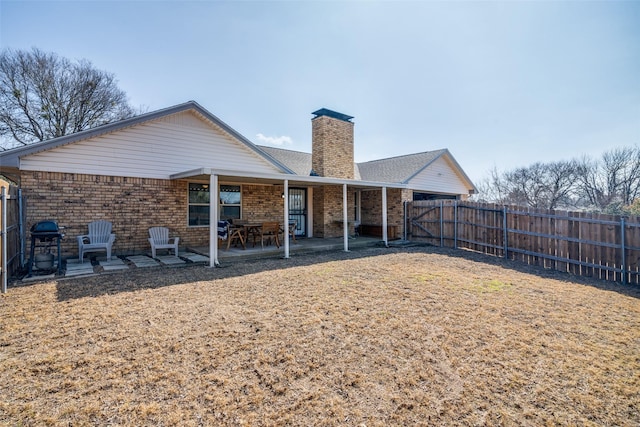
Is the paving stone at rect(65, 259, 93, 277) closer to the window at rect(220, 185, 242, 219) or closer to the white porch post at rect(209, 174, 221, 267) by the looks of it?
the white porch post at rect(209, 174, 221, 267)

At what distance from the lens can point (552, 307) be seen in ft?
15.2

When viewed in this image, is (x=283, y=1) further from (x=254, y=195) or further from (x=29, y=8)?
(x=29, y=8)

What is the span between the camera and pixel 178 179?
9336 mm

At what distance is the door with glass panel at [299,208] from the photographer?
12398 millimetres

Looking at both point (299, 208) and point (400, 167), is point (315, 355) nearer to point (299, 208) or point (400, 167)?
point (299, 208)

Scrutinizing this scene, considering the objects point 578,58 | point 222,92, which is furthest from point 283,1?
point 578,58

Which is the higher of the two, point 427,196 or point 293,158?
point 293,158

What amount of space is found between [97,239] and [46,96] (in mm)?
16255

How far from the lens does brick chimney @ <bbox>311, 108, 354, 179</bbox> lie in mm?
12508

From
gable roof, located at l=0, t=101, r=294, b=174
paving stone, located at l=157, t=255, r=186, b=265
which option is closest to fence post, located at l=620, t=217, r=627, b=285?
gable roof, located at l=0, t=101, r=294, b=174

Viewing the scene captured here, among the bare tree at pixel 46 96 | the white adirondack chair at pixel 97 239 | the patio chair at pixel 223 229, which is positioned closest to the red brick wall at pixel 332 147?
the patio chair at pixel 223 229

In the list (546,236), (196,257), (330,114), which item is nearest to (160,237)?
(196,257)

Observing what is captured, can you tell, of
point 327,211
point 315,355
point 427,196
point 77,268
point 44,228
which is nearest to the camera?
point 315,355

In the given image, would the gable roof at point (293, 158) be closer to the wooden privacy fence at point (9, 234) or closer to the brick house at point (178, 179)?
the brick house at point (178, 179)
